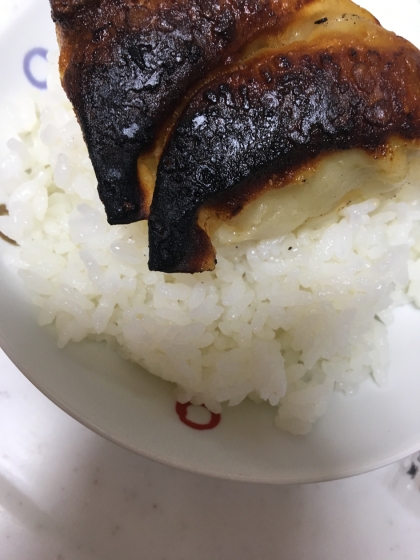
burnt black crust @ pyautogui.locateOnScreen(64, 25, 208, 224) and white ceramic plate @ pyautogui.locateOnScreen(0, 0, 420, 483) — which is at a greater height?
burnt black crust @ pyautogui.locateOnScreen(64, 25, 208, 224)

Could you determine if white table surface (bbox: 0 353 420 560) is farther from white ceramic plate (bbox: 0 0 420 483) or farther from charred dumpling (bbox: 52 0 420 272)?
charred dumpling (bbox: 52 0 420 272)

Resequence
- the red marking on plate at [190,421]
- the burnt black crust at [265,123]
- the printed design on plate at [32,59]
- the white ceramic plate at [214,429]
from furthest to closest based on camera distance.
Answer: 1. the printed design on plate at [32,59]
2. the red marking on plate at [190,421]
3. the white ceramic plate at [214,429]
4. the burnt black crust at [265,123]

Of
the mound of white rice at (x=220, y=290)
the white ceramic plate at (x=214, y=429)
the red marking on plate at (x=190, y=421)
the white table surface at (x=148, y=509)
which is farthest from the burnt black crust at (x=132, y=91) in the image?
the white table surface at (x=148, y=509)

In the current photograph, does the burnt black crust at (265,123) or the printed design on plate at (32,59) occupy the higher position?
the printed design on plate at (32,59)

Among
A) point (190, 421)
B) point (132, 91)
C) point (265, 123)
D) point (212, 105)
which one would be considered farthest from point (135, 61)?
point (190, 421)

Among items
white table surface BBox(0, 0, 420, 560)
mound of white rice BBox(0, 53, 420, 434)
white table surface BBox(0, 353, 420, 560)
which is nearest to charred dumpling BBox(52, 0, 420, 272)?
mound of white rice BBox(0, 53, 420, 434)

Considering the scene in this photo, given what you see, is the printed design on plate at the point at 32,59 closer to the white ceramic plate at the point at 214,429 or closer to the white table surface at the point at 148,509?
the white ceramic plate at the point at 214,429
